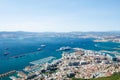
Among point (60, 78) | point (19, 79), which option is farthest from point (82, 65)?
point (19, 79)

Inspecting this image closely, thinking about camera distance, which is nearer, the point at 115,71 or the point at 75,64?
the point at 115,71

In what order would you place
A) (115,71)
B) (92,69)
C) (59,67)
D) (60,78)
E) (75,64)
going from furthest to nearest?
(75,64)
(59,67)
(92,69)
(115,71)
(60,78)

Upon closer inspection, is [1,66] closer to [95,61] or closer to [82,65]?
[82,65]

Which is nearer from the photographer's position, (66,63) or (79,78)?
(79,78)

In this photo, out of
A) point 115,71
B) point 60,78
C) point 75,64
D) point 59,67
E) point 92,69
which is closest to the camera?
point 60,78

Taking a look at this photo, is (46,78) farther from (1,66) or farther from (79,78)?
(1,66)

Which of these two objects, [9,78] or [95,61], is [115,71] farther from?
[9,78]

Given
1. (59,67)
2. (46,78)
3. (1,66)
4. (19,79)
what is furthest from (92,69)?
(1,66)

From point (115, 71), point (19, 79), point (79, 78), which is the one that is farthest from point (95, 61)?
point (19, 79)
